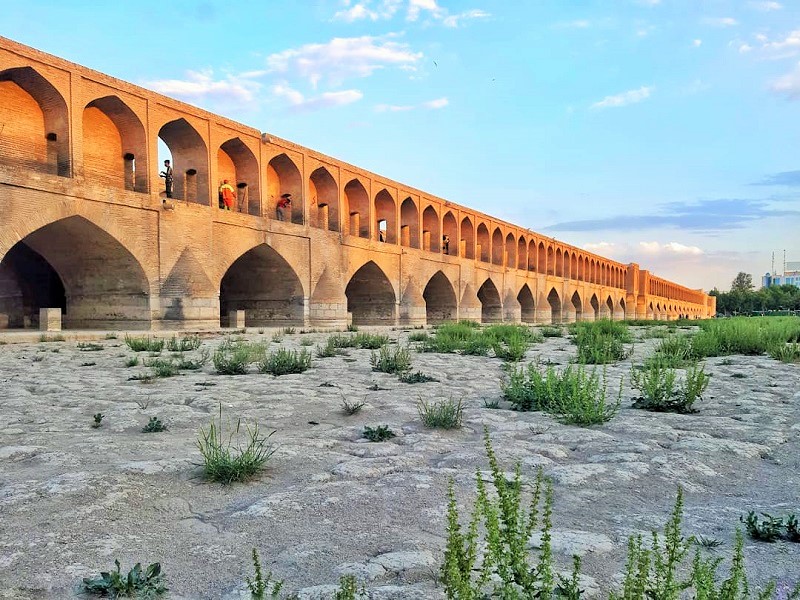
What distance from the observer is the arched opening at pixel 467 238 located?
29.0 m

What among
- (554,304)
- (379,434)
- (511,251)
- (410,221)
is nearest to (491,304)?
(511,251)

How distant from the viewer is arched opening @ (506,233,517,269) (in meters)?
33.5

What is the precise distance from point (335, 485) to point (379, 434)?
0.86 metres

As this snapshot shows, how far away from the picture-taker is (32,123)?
44.9 feet

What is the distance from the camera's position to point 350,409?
3.86 m

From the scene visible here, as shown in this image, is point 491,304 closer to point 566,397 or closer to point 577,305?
point 577,305

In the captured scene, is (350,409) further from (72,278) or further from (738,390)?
(72,278)

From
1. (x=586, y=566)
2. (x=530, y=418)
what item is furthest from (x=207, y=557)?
(x=530, y=418)

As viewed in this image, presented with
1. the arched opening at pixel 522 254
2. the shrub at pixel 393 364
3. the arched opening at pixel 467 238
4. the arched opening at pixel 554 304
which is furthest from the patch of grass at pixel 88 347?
the arched opening at pixel 554 304

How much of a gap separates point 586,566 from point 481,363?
17.2 feet

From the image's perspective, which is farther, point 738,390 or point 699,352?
point 699,352

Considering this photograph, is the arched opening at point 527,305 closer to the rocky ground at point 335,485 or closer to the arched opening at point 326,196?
the arched opening at point 326,196

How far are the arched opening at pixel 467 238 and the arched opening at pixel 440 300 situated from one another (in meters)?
2.37

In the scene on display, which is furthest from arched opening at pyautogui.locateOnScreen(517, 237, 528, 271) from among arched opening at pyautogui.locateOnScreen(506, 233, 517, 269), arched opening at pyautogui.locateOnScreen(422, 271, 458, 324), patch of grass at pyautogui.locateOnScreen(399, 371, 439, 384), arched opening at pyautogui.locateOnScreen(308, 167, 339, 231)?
patch of grass at pyautogui.locateOnScreen(399, 371, 439, 384)
